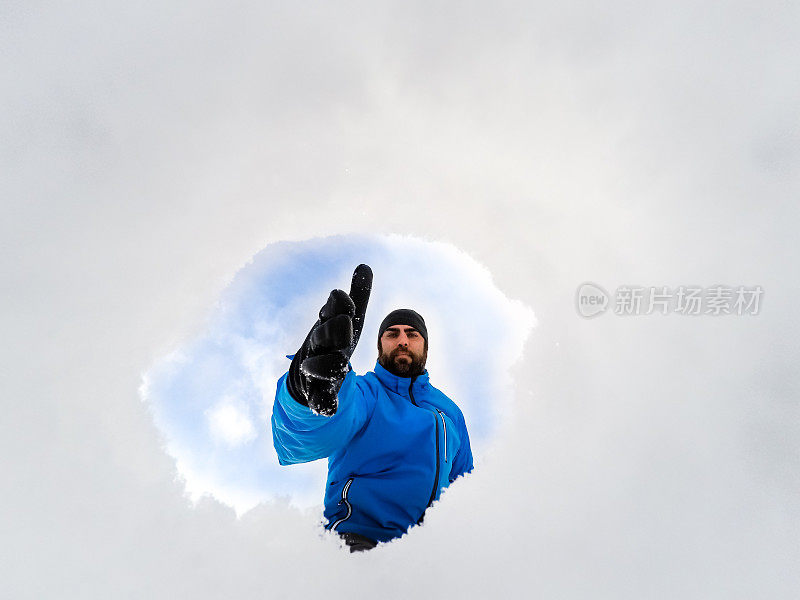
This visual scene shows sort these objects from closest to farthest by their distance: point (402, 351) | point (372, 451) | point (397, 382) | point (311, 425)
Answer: point (311, 425) → point (372, 451) → point (397, 382) → point (402, 351)

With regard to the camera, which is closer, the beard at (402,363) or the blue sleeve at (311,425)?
the blue sleeve at (311,425)

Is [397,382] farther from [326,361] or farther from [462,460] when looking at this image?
[326,361]

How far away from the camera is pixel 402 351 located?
2.67 meters

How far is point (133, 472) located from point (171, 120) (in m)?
1.47

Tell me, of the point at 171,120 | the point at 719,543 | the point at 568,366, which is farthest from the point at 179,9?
the point at 719,543

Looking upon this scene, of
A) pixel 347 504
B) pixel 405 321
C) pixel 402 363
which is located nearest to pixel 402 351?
pixel 402 363

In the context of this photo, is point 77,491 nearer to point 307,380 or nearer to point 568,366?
point 307,380

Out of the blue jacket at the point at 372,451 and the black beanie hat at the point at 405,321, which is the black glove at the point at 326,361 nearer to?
the blue jacket at the point at 372,451

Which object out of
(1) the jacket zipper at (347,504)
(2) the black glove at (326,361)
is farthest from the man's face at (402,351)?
(2) the black glove at (326,361)

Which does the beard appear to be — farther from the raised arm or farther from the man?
the raised arm

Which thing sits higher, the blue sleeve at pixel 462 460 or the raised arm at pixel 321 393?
the blue sleeve at pixel 462 460

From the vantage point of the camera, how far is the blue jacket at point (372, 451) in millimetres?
1888

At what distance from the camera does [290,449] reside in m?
1.98

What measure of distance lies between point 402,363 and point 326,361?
105 centimetres
